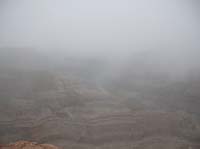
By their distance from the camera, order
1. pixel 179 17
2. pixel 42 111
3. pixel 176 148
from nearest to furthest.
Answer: pixel 176 148 < pixel 42 111 < pixel 179 17

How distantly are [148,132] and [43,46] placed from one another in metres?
3.15

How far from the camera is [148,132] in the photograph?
3.18 m

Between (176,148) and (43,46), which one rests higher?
(43,46)

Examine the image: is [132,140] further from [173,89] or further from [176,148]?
[173,89]

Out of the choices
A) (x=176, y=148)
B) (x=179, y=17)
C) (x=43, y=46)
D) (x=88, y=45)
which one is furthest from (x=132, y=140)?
(x=179, y=17)

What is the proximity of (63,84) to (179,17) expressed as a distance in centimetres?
375

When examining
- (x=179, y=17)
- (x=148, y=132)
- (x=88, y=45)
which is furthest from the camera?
(x=179, y=17)

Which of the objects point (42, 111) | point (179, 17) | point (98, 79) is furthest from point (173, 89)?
point (179, 17)

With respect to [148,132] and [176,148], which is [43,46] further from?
[176,148]

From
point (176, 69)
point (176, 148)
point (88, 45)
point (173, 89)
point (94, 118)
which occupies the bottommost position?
point (176, 148)

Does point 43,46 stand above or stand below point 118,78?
above

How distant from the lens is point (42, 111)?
3.43 meters

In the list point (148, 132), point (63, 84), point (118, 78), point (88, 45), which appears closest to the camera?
point (148, 132)

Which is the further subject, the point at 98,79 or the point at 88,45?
the point at 88,45
